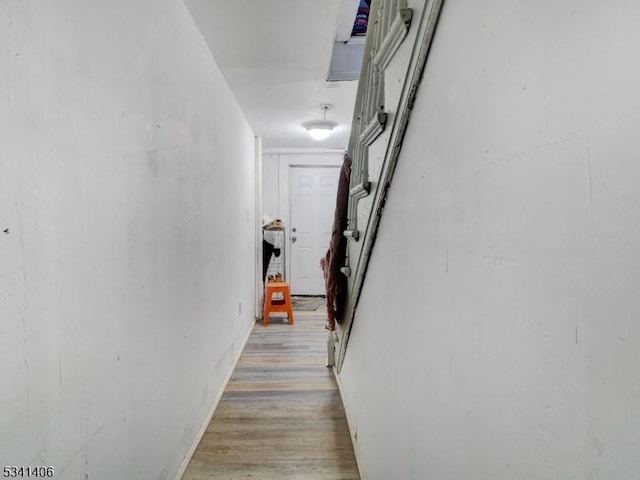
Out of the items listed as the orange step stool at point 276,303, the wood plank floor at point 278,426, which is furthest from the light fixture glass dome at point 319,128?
Answer: the wood plank floor at point 278,426

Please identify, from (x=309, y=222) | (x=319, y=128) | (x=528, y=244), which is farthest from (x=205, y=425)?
(x=309, y=222)

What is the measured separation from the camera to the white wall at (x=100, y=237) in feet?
2.23

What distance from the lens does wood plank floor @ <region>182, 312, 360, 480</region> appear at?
1671 mm

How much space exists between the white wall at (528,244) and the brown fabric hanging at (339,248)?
1.13 m

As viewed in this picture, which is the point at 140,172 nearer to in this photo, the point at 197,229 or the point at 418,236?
the point at 197,229

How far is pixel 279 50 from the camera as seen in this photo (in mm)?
2174

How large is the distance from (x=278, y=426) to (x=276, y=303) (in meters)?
2.22

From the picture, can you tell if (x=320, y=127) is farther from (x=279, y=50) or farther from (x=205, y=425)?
(x=205, y=425)

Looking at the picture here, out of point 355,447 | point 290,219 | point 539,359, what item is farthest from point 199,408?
point 290,219

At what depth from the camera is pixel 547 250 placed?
17.0 inches

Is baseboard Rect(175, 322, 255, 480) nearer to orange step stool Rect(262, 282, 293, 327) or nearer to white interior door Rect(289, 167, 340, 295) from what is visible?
orange step stool Rect(262, 282, 293, 327)

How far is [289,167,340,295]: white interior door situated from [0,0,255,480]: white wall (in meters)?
3.54

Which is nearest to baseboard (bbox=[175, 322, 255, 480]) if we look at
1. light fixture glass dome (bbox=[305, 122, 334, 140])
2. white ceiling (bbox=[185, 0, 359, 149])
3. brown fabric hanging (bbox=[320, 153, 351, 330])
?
brown fabric hanging (bbox=[320, 153, 351, 330])

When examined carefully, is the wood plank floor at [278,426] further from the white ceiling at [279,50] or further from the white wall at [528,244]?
the white ceiling at [279,50]
